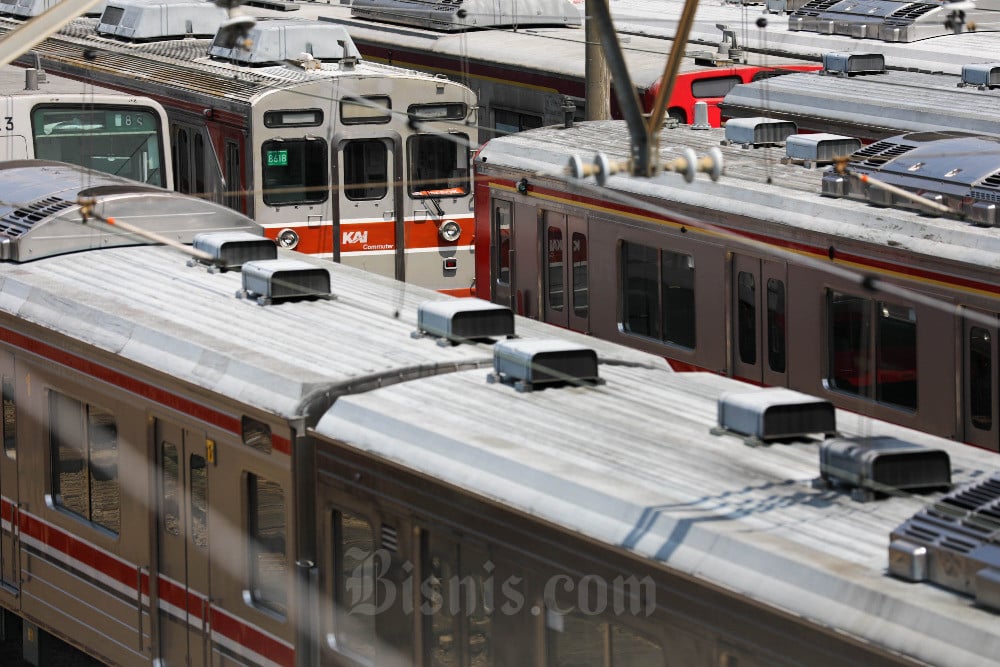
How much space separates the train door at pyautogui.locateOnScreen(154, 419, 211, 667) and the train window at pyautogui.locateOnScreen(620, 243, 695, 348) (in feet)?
14.2

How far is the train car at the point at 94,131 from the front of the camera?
15.9 m

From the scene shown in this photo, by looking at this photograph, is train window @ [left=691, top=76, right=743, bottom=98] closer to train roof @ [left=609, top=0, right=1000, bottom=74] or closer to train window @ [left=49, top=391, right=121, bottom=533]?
train roof @ [left=609, top=0, right=1000, bottom=74]

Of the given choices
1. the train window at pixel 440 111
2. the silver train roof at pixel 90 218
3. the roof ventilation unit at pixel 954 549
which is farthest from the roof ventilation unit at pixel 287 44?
the roof ventilation unit at pixel 954 549

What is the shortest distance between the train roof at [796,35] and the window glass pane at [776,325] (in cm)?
405

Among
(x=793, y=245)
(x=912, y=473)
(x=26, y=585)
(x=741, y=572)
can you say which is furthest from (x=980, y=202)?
(x=26, y=585)

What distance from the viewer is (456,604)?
7.49 m

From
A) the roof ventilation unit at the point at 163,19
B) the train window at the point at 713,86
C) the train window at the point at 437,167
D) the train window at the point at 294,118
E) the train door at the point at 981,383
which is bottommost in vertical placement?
the train door at the point at 981,383

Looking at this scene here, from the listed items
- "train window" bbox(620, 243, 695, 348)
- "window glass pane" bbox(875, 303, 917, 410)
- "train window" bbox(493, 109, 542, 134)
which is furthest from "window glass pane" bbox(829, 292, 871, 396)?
"train window" bbox(493, 109, 542, 134)

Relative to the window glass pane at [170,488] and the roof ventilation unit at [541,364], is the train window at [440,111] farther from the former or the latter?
the roof ventilation unit at [541,364]

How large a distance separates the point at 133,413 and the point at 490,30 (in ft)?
41.6

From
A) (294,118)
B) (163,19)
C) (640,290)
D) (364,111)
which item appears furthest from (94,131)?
(640,290)

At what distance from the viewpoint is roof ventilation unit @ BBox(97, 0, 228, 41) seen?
794 inches

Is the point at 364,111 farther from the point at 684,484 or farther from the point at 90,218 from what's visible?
the point at 684,484

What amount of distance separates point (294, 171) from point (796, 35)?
6.15m
